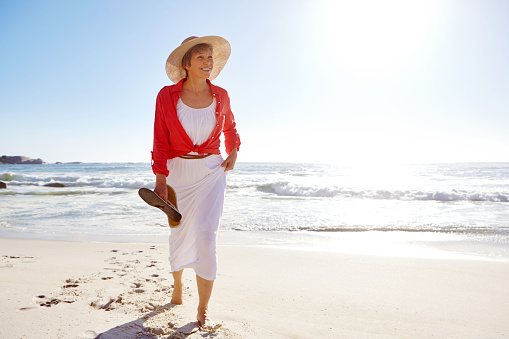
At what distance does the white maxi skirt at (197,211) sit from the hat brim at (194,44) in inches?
28.7

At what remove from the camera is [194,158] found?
8.13 ft

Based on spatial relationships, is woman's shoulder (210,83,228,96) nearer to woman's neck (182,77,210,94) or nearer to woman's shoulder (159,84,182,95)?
woman's neck (182,77,210,94)

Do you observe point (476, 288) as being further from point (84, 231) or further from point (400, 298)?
point (84, 231)

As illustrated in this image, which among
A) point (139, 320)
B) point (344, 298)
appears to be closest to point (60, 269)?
point (139, 320)

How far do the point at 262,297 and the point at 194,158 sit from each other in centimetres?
150

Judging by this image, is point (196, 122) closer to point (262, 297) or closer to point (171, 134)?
point (171, 134)

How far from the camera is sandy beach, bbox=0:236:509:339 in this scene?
94.9 inches

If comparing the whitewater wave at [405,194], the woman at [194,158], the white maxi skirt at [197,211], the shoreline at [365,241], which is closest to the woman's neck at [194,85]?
the woman at [194,158]

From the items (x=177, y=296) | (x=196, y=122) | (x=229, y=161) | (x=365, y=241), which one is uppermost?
(x=196, y=122)

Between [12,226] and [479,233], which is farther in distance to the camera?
[12,226]

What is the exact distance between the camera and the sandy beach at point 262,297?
2410 mm

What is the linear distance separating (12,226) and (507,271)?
854 cm

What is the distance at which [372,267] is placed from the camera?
4.24m

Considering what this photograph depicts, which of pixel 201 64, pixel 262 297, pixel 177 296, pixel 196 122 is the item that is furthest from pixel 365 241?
pixel 201 64
